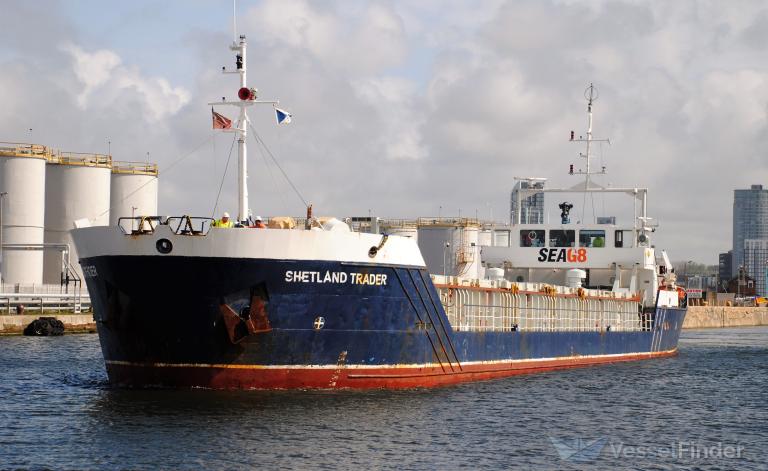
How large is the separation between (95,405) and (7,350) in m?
17.7

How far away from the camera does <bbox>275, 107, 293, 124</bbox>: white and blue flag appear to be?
30.2 meters

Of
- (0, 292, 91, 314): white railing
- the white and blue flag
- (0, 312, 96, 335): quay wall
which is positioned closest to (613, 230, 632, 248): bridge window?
the white and blue flag

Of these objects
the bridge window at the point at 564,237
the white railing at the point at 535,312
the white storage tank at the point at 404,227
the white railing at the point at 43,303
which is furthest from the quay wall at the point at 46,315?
the white storage tank at the point at 404,227

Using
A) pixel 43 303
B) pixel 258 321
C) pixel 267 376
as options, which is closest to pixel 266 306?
pixel 258 321

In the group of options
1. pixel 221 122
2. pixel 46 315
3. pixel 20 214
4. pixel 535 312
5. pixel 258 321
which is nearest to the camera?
pixel 258 321

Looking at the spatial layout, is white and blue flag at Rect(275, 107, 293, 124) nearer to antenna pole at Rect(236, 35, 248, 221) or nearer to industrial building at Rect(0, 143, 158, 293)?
antenna pole at Rect(236, 35, 248, 221)

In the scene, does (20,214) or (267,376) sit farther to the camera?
(20,214)

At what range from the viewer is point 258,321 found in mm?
26688

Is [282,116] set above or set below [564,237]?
above

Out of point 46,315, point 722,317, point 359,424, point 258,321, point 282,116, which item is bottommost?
point 359,424

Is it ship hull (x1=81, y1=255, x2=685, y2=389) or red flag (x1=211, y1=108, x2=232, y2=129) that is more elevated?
red flag (x1=211, y1=108, x2=232, y2=129)

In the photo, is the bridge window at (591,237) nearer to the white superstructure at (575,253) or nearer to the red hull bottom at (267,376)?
the white superstructure at (575,253)

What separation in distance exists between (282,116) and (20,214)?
132ft

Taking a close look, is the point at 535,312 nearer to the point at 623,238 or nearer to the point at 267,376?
the point at 623,238
